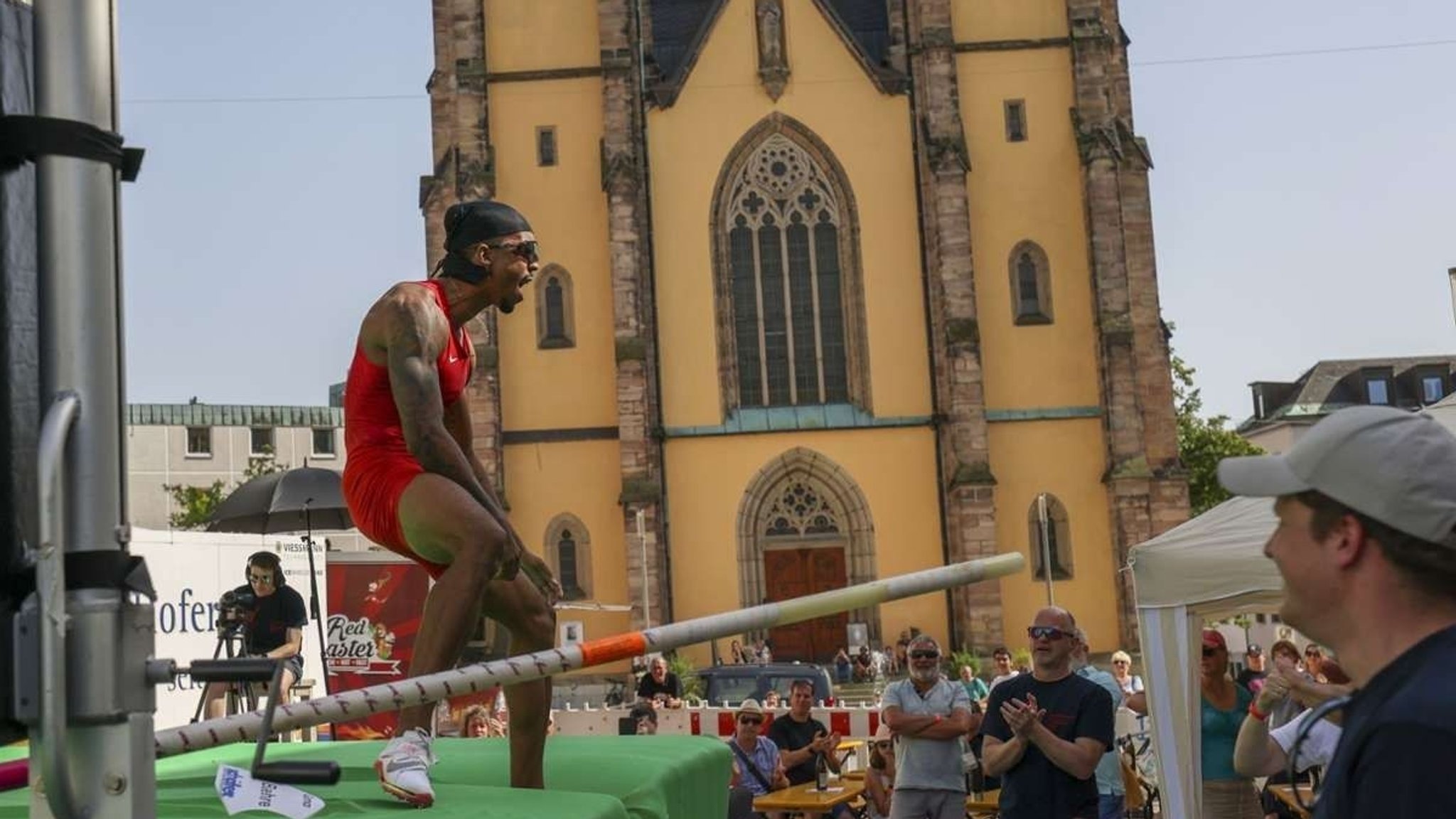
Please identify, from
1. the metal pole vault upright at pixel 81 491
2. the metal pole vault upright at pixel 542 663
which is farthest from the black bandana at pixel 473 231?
the metal pole vault upright at pixel 81 491

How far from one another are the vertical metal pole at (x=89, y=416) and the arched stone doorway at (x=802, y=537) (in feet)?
117

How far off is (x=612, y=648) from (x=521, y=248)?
1.61 metres

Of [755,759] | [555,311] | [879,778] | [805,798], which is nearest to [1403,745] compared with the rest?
[805,798]

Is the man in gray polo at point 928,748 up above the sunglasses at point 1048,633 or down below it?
below

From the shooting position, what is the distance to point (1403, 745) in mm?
1804

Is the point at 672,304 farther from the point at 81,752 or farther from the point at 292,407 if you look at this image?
the point at 292,407

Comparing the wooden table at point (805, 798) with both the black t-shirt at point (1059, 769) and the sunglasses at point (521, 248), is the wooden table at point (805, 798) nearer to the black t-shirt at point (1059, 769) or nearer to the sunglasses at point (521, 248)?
the black t-shirt at point (1059, 769)

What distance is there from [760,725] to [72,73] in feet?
34.4

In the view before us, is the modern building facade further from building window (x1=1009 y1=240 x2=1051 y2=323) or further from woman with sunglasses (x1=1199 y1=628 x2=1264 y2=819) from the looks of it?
woman with sunglasses (x1=1199 y1=628 x2=1264 y2=819)

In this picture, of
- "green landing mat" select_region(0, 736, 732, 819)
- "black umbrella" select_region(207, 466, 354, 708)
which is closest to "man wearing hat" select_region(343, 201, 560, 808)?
"green landing mat" select_region(0, 736, 732, 819)

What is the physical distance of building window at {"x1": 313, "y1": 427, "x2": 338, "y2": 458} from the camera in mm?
87312

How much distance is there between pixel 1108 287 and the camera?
37.4 meters

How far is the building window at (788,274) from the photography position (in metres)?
38.4

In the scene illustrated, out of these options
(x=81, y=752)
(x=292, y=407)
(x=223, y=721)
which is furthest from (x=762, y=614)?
(x=292, y=407)
